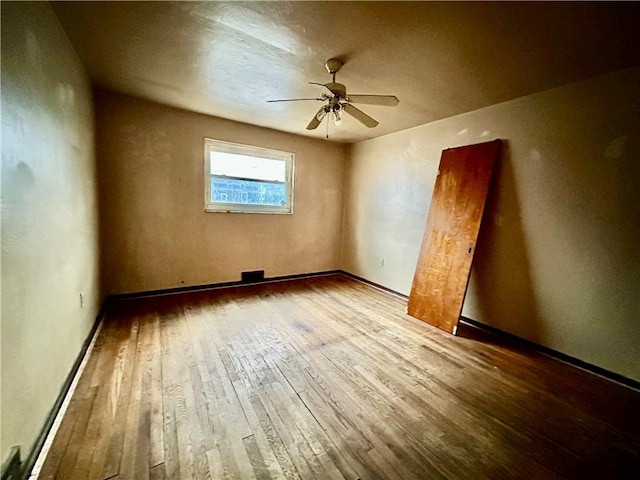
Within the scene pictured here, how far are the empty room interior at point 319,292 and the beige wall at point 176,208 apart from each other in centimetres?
3

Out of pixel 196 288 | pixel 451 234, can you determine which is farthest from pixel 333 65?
pixel 196 288

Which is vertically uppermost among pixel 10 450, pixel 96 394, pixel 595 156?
pixel 595 156

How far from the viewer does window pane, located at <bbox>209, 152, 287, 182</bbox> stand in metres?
3.72

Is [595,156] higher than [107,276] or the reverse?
higher

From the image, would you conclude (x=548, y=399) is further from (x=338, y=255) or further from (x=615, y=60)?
(x=338, y=255)

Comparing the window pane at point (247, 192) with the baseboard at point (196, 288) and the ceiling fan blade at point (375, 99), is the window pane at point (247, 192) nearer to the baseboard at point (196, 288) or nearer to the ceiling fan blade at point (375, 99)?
the baseboard at point (196, 288)

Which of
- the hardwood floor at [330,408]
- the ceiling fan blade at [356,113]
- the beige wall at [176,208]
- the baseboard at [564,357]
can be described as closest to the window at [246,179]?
the beige wall at [176,208]

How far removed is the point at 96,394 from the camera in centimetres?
169

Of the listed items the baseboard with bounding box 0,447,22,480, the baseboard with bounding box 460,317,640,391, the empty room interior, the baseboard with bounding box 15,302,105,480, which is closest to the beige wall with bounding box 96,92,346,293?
the empty room interior

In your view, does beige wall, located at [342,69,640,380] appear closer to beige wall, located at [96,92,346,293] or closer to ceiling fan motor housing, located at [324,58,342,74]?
ceiling fan motor housing, located at [324,58,342,74]

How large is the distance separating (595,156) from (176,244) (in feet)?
14.7

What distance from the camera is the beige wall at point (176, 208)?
10.1 feet

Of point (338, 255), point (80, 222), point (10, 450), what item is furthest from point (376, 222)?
point (10, 450)

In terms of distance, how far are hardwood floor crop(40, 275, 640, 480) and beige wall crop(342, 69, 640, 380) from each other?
0.36 meters
